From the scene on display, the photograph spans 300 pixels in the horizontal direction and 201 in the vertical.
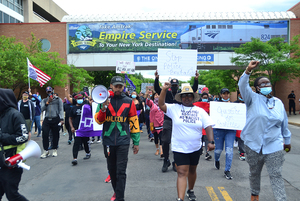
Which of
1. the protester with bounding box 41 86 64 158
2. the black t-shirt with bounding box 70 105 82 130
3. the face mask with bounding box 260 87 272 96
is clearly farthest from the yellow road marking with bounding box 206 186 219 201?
the protester with bounding box 41 86 64 158

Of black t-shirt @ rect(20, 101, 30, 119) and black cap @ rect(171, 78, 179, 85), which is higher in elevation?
black cap @ rect(171, 78, 179, 85)

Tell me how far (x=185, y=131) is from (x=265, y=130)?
44.1 inches

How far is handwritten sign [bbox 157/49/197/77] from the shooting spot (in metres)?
5.91

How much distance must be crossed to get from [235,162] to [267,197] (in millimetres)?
2754

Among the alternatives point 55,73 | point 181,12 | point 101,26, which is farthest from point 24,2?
point 181,12

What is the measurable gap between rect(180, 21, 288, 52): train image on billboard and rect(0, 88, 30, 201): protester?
2808 centimetres

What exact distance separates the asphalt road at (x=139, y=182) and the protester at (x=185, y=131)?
0.79m

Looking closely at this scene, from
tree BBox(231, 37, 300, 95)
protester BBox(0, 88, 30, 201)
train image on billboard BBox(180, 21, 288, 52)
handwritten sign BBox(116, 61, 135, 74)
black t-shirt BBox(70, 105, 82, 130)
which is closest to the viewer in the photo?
protester BBox(0, 88, 30, 201)

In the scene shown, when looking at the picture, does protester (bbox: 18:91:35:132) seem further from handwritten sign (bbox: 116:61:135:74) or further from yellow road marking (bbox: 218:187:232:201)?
yellow road marking (bbox: 218:187:232:201)

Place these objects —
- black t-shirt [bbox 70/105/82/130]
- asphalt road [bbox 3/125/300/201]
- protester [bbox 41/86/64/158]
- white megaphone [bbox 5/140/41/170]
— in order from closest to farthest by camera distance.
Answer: white megaphone [bbox 5/140/41/170] < asphalt road [bbox 3/125/300/201] < black t-shirt [bbox 70/105/82/130] < protester [bbox 41/86/64/158]

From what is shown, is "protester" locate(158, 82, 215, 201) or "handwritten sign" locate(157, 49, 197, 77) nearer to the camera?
"protester" locate(158, 82, 215, 201)

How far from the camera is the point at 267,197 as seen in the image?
4547mm

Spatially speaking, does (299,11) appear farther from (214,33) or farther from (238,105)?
(238,105)

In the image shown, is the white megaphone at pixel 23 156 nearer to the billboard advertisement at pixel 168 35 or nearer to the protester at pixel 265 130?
the protester at pixel 265 130
